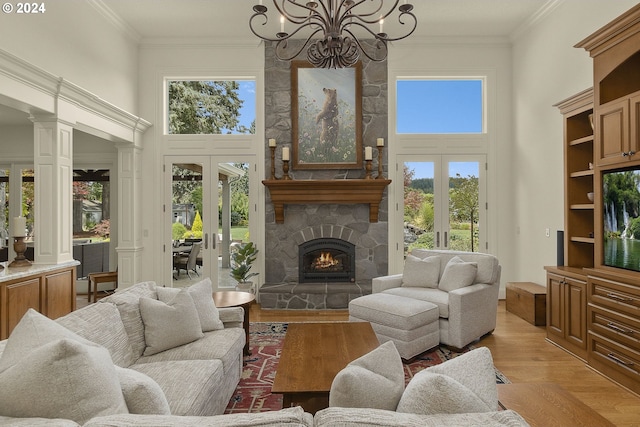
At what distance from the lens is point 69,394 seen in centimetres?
126

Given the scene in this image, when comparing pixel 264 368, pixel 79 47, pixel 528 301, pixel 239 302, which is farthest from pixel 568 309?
pixel 79 47

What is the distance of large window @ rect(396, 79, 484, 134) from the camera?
19.8 feet

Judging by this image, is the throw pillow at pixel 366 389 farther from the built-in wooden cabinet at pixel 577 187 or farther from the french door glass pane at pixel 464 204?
the french door glass pane at pixel 464 204

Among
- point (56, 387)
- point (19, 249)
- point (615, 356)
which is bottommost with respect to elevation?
point (615, 356)

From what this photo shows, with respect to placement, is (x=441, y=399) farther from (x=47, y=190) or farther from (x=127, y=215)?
(x=127, y=215)

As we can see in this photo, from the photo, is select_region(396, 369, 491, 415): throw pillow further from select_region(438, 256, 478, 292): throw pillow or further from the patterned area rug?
select_region(438, 256, 478, 292): throw pillow

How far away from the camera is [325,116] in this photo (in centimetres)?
588

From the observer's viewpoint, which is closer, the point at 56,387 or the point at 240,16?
the point at 56,387

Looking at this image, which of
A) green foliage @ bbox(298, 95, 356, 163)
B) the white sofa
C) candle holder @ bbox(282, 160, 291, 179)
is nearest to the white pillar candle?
the white sofa

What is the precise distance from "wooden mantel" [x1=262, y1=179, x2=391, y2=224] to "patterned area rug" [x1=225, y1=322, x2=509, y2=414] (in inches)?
75.7

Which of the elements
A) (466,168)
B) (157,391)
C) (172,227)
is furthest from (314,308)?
(157,391)

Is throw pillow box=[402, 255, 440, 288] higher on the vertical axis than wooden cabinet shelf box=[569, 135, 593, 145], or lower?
lower

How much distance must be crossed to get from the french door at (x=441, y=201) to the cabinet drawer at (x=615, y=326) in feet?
8.69

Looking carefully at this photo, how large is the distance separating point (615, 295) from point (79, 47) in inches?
232
